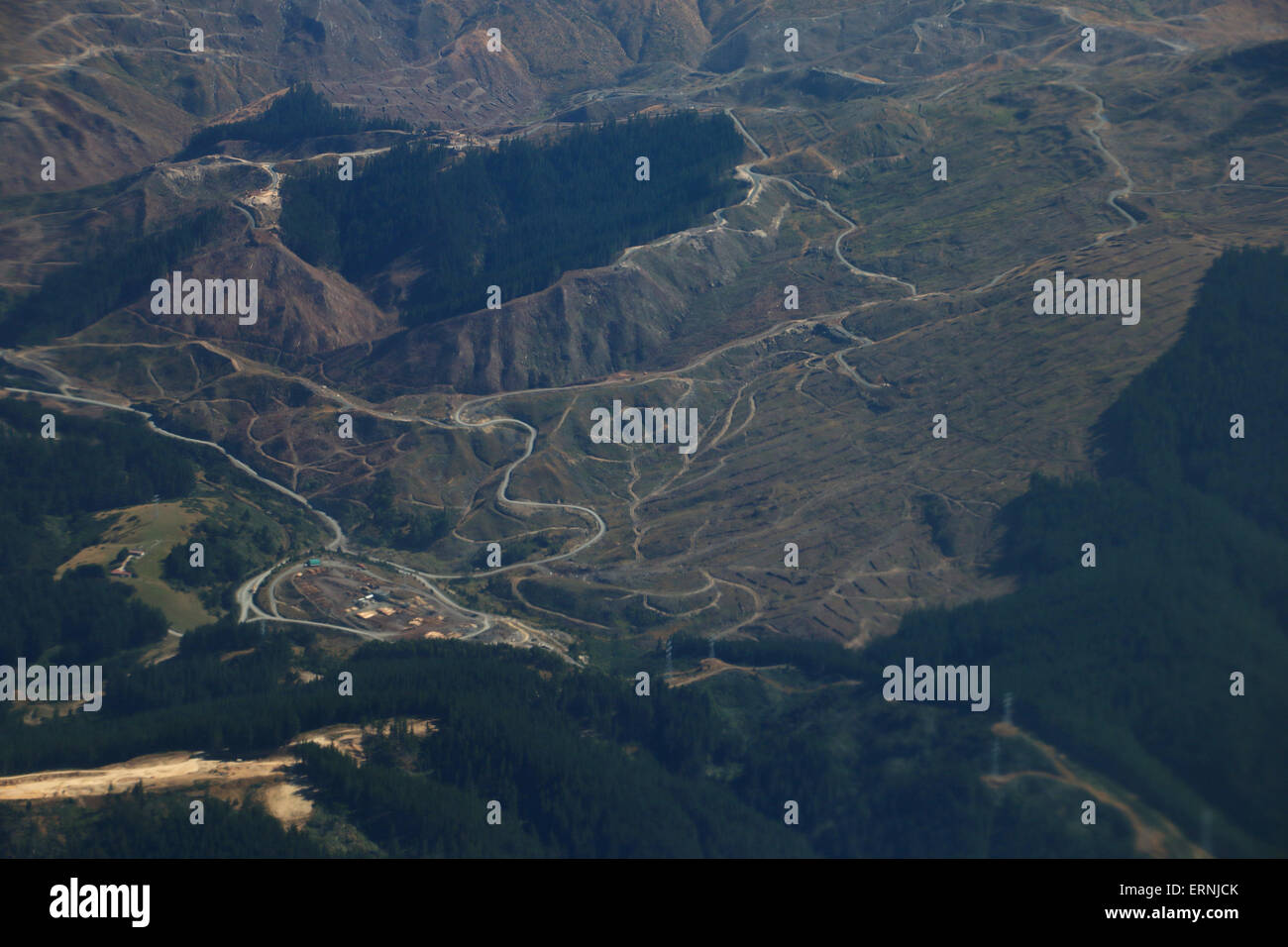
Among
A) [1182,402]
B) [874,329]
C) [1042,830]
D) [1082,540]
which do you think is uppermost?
[874,329]

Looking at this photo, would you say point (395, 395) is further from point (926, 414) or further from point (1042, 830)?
point (1042, 830)

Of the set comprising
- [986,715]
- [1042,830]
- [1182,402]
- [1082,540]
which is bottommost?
[1042,830]

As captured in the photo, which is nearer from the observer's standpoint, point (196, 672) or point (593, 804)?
point (593, 804)

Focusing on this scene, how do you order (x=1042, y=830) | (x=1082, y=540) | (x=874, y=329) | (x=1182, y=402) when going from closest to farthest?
(x=1042, y=830) → (x=1082, y=540) → (x=1182, y=402) → (x=874, y=329)

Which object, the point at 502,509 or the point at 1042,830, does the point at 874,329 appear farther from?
the point at 1042,830

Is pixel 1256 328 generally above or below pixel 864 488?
above

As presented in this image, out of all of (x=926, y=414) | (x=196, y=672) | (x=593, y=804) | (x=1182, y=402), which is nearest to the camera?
(x=593, y=804)

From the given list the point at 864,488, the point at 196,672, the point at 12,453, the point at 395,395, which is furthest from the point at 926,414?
the point at 12,453

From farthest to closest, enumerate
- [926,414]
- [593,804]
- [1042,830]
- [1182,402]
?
[926,414], [1182,402], [593,804], [1042,830]

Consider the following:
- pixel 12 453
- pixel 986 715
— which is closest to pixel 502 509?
pixel 12 453
